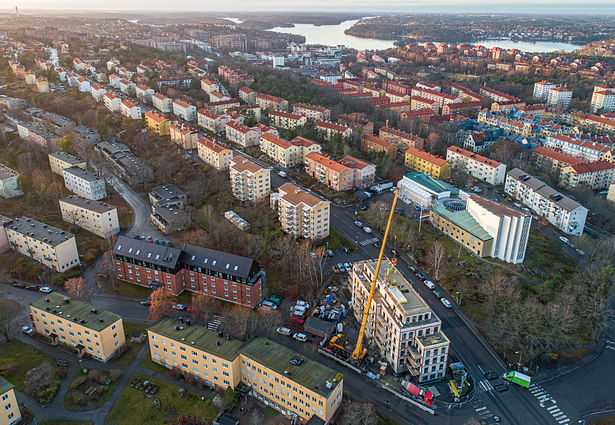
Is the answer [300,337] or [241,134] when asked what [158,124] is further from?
[300,337]

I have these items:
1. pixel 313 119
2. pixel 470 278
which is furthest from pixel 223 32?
pixel 470 278

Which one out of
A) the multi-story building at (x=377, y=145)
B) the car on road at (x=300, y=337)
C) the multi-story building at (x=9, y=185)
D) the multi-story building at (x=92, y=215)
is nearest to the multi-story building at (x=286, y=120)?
the multi-story building at (x=377, y=145)

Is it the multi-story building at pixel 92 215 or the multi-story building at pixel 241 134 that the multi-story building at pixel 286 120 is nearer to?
the multi-story building at pixel 241 134

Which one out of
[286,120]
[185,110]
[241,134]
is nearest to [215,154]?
[241,134]

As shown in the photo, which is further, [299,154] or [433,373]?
[299,154]

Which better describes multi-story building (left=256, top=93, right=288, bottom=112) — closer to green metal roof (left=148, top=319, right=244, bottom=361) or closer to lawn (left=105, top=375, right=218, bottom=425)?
green metal roof (left=148, top=319, right=244, bottom=361)

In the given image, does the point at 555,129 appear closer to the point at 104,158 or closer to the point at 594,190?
the point at 594,190

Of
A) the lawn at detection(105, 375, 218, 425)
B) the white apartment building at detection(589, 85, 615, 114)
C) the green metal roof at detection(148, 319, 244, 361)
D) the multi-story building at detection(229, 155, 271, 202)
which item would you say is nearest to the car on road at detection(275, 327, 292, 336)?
the green metal roof at detection(148, 319, 244, 361)
